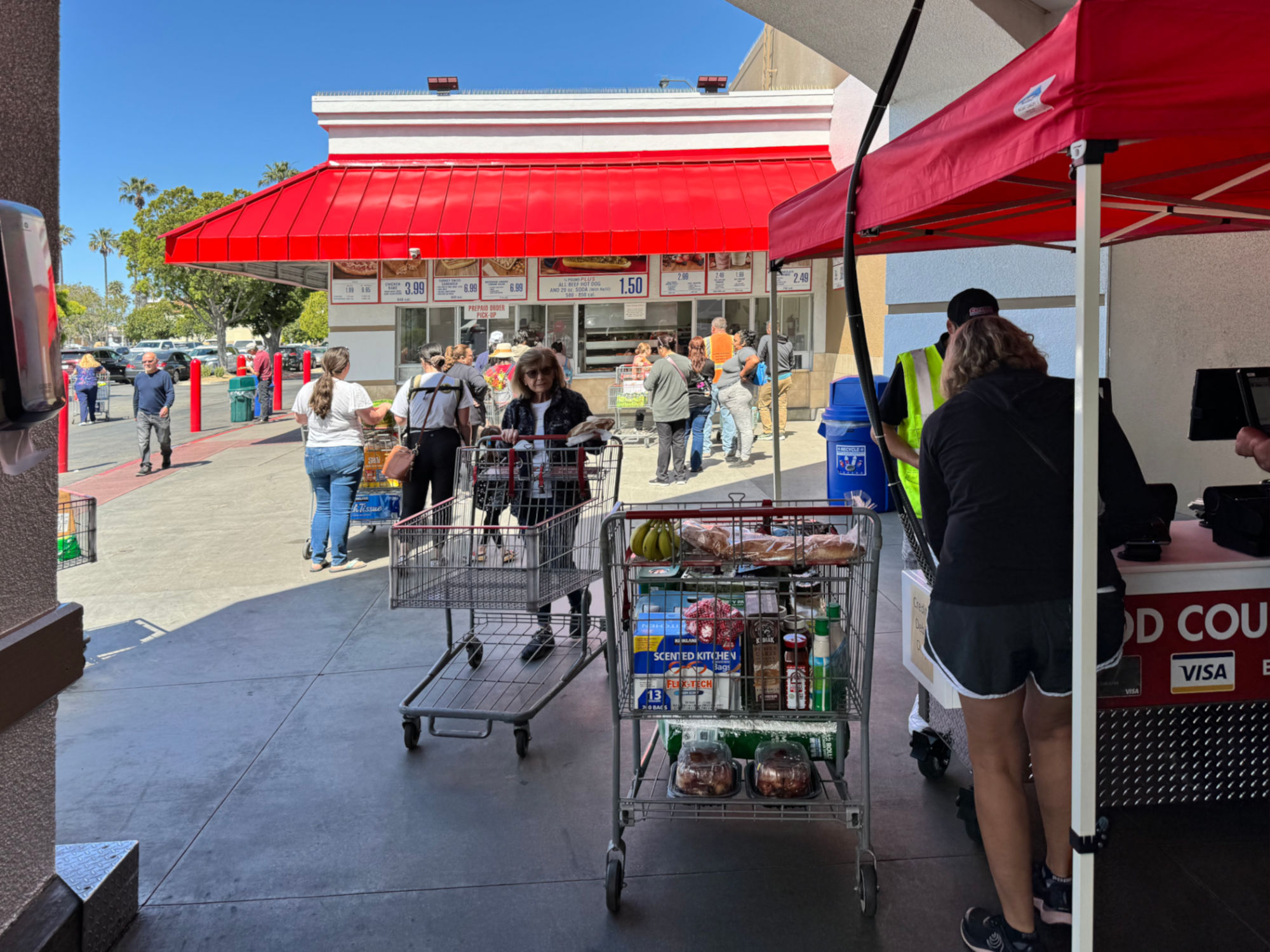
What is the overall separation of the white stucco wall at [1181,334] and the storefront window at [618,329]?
Answer: 34.6 feet

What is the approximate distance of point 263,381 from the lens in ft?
76.4

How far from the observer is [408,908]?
10.8 feet

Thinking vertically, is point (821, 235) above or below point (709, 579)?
above

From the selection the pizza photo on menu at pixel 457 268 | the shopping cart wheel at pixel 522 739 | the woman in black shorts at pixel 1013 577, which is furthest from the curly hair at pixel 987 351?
Answer: the pizza photo on menu at pixel 457 268

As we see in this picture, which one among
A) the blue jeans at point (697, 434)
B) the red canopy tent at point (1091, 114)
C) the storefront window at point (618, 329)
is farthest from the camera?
the storefront window at point (618, 329)

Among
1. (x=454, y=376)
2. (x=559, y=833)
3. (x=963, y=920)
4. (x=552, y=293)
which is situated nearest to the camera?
(x=963, y=920)

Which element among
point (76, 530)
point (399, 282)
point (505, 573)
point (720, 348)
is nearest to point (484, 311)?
point (399, 282)

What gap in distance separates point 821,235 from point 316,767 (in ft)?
11.8

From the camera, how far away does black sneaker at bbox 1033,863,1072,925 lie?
9.87 feet

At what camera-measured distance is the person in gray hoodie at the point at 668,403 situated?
38.9 ft

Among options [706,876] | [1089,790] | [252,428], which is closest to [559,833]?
[706,876]

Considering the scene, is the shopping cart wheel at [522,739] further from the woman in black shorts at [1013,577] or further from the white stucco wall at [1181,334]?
the white stucco wall at [1181,334]

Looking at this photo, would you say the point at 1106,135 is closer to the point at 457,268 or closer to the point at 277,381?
the point at 457,268

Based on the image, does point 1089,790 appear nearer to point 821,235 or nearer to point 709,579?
point 709,579
